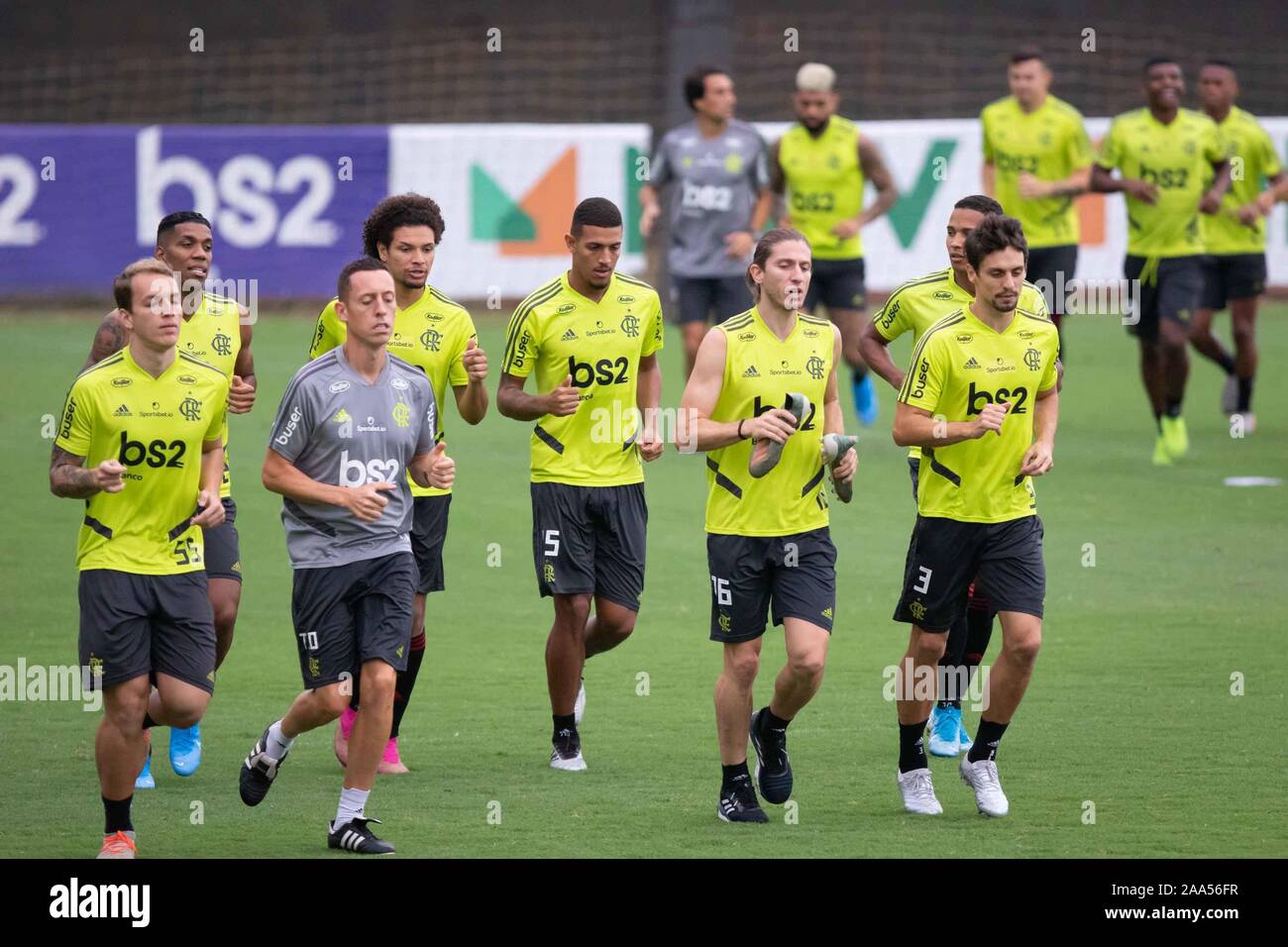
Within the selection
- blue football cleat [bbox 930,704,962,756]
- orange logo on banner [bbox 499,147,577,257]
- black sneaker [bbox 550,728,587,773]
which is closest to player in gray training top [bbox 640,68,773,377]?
orange logo on banner [bbox 499,147,577,257]

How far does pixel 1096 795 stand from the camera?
7.53m

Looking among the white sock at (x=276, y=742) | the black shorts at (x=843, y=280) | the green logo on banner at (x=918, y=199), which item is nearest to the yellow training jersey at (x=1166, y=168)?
the black shorts at (x=843, y=280)

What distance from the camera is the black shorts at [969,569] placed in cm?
741

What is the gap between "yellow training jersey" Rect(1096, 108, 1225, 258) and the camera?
14.6 metres

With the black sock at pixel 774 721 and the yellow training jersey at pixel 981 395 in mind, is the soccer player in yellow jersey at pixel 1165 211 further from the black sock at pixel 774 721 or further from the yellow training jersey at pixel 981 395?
the black sock at pixel 774 721

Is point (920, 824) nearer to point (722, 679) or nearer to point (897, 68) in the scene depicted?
point (722, 679)

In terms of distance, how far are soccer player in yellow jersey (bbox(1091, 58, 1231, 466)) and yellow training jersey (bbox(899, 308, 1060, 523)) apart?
23.8 feet

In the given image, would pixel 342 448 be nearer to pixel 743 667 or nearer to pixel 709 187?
pixel 743 667

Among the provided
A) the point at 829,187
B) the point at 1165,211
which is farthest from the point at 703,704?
the point at 1165,211

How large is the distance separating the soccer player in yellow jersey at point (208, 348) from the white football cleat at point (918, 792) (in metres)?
2.74

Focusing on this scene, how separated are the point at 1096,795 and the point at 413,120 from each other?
20.3m

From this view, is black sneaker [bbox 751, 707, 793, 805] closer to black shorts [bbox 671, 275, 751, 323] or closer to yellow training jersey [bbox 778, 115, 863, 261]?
black shorts [bbox 671, 275, 751, 323]

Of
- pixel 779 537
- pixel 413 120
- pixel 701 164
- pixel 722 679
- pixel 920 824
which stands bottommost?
pixel 920 824
